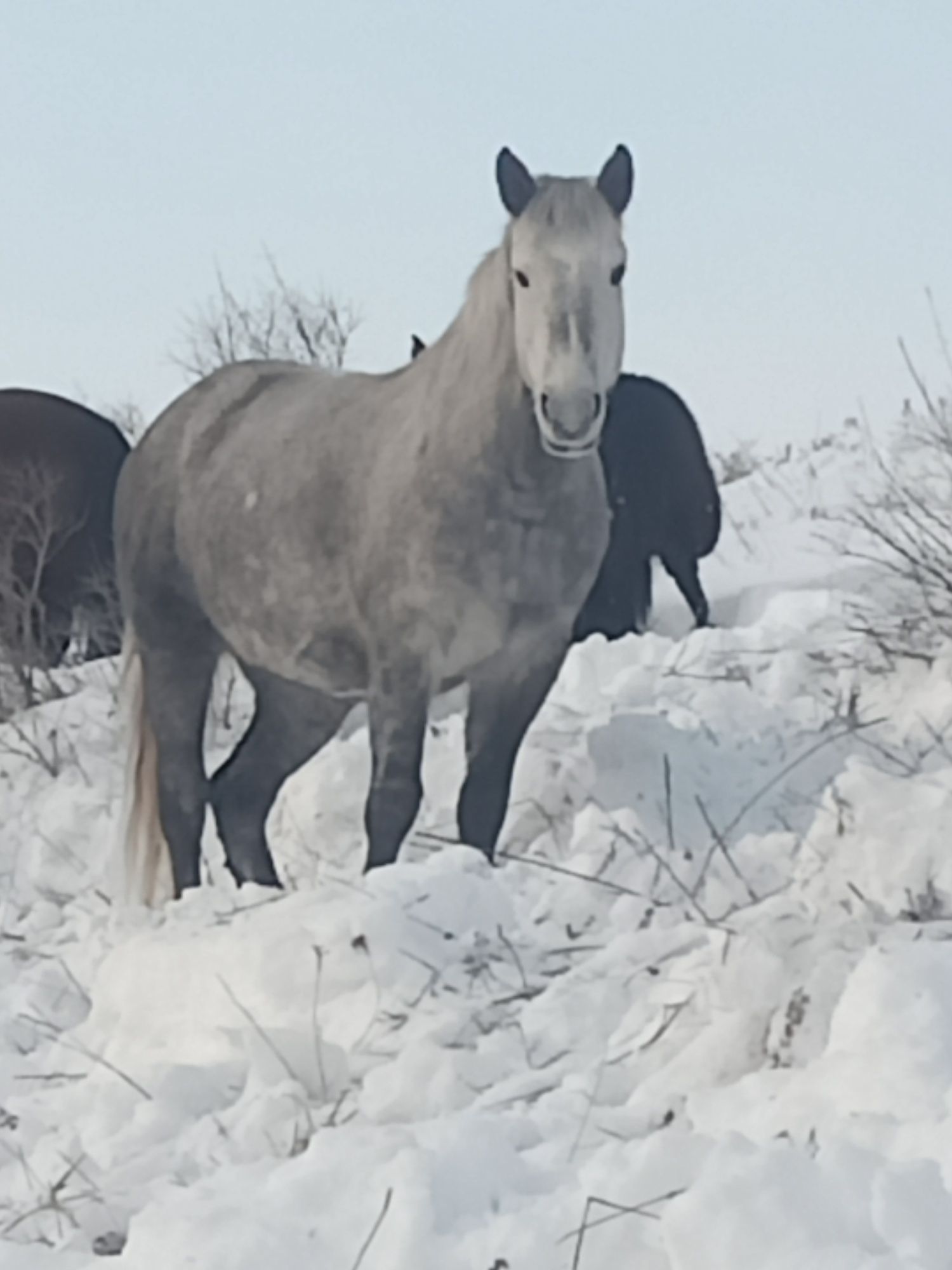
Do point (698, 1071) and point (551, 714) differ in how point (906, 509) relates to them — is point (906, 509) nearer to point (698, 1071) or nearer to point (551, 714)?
point (551, 714)

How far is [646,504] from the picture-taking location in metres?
9.87

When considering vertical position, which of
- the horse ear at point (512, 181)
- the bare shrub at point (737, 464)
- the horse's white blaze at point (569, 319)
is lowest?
the bare shrub at point (737, 464)

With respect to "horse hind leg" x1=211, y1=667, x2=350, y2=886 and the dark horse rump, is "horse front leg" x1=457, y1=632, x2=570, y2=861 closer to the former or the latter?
"horse hind leg" x1=211, y1=667, x2=350, y2=886

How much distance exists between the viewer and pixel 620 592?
32.1 feet

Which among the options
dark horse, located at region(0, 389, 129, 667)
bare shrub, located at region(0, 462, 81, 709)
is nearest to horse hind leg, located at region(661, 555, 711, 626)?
dark horse, located at region(0, 389, 129, 667)

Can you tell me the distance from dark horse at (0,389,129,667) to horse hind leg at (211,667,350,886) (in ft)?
A: 10.5

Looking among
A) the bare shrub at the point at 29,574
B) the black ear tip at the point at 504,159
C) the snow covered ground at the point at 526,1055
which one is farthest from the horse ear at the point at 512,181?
the bare shrub at the point at 29,574

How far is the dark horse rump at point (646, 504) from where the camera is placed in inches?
379

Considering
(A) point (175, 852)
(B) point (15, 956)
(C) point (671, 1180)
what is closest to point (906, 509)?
(A) point (175, 852)

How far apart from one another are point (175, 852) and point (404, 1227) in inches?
150

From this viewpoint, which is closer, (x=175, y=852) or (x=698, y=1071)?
(x=698, y=1071)

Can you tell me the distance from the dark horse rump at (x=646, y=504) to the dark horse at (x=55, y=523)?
2673 mm

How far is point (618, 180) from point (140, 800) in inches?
95.8

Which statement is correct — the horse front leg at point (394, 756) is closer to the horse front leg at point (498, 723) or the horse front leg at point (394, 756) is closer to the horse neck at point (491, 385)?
the horse front leg at point (498, 723)
